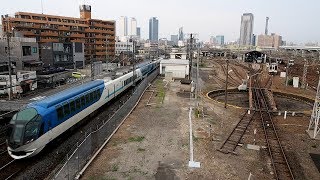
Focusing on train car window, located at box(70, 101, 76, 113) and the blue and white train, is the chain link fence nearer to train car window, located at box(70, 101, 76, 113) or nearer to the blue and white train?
the blue and white train

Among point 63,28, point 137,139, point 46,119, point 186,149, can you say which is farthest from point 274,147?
point 63,28

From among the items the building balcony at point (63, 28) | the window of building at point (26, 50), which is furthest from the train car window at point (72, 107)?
the building balcony at point (63, 28)

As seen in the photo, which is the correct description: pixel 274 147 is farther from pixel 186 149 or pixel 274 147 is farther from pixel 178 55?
pixel 178 55

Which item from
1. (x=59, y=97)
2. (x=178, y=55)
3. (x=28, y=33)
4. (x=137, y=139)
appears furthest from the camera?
(x=178, y=55)

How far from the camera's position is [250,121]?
27.3 meters

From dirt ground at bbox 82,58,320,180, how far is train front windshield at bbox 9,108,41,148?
13.5 ft

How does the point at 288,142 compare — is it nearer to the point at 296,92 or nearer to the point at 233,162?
the point at 233,162

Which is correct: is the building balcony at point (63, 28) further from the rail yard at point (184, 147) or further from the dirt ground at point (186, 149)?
the dirt ground at point (186, 149)

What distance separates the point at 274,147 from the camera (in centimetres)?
2061

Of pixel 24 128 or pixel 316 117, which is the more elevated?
pixel 24 128

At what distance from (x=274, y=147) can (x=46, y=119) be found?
16.7m

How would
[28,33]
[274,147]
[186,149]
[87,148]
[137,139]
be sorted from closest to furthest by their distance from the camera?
[87,148] < [186,149] < [274,147] < [137,139] < [28,33]

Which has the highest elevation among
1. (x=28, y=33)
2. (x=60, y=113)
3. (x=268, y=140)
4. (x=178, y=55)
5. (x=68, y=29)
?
(x=68, y=29)

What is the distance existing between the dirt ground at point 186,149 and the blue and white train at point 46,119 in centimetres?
374
